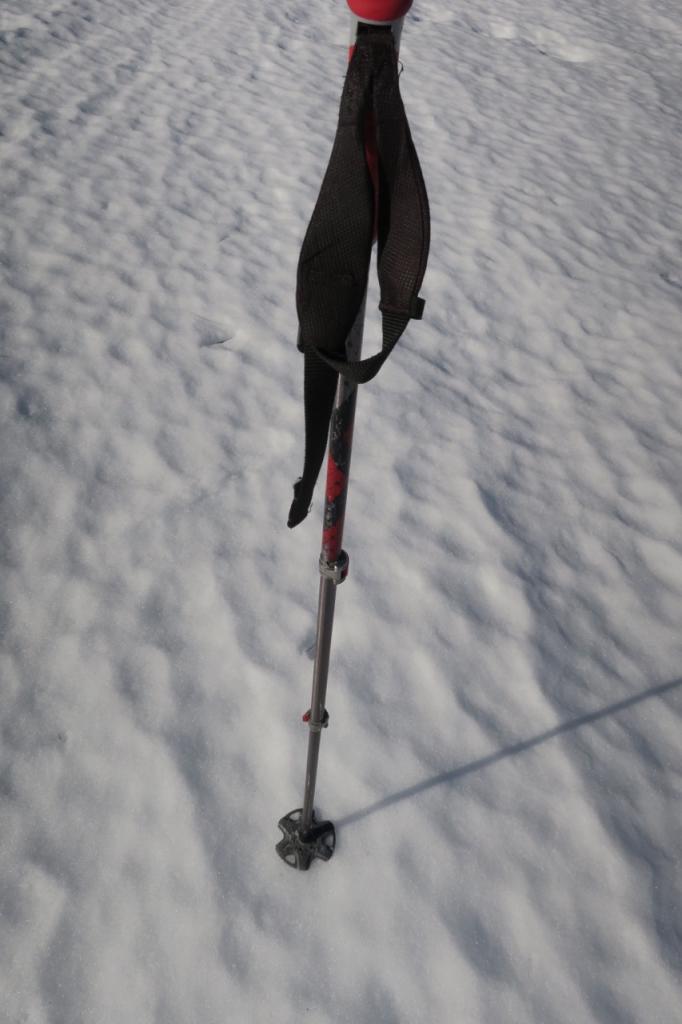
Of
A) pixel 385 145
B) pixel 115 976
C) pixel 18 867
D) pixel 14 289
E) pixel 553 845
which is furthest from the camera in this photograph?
pixel 14 289

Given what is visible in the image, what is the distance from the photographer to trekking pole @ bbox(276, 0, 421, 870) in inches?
34.5

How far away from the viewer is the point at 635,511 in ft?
9.12

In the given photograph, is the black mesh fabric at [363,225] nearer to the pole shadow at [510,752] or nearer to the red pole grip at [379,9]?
the red pole grip at [379,9]

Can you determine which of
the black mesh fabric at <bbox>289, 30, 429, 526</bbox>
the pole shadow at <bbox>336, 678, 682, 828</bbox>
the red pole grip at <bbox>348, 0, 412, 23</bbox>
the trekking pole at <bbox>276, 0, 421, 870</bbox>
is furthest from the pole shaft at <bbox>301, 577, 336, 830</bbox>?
the red pole grip at <bbox>348, 0, 412, 23</bbox>

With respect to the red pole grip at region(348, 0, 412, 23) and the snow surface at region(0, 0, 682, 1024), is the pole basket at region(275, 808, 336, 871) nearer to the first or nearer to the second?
the snow surface at region(0, 0, 682, 1024)

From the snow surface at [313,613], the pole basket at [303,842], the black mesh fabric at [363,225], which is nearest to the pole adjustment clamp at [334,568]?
the black mesh fabric at [363,225]

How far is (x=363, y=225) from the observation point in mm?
971

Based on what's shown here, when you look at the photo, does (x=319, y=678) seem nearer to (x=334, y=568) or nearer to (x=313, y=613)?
(x=334, y=568)

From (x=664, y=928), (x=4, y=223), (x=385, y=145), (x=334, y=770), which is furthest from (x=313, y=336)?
(x=4, y=223)

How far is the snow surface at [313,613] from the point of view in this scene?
5.37 feet

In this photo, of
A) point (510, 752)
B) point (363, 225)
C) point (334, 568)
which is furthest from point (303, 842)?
point (363, 225)

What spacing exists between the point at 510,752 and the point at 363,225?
1603mm

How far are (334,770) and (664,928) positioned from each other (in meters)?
0.93

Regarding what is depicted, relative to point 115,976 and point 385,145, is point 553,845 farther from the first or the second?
point 385,145
